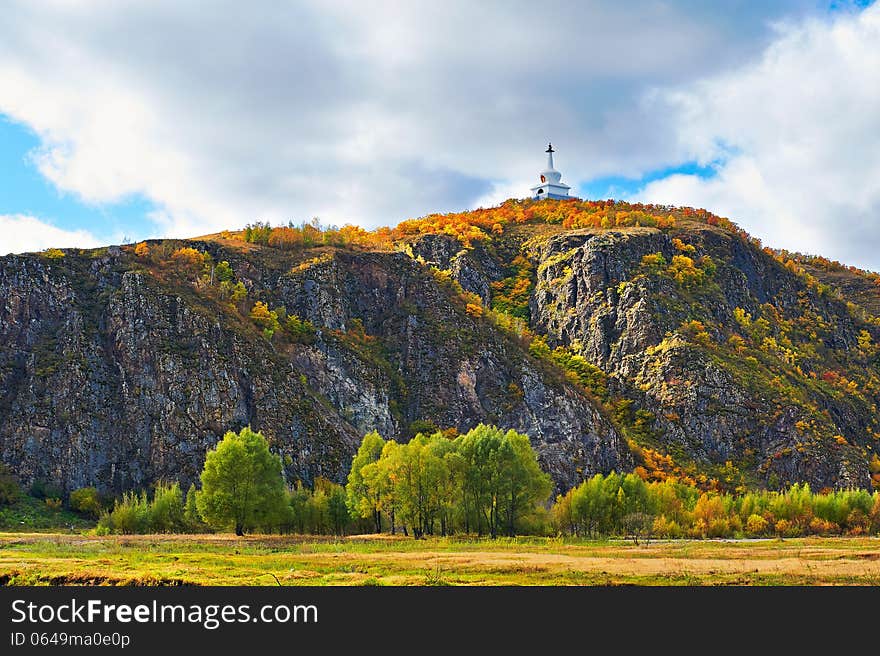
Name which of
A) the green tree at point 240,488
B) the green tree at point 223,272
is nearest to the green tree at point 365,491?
the green tree at point 240,488

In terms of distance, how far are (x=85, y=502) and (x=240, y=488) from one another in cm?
3436

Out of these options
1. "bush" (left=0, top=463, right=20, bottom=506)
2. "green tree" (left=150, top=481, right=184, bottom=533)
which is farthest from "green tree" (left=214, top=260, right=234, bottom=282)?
"green tree" (left=150, top=481, right=184, bottom=533)

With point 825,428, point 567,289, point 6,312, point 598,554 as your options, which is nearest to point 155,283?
point 6,312

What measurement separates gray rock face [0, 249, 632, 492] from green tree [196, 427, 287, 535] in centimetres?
3180

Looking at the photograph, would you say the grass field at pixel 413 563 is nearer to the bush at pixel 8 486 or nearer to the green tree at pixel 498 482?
the green tree at pixel 498 482

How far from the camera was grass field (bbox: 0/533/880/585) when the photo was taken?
4512 centimetres

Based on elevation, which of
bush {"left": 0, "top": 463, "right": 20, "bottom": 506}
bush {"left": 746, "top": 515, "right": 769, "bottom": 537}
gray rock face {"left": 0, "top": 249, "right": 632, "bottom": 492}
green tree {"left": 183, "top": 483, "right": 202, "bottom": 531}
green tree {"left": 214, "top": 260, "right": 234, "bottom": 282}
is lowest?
bush {"left": 746, "top": 515, "right": 769, "bottom": 537}

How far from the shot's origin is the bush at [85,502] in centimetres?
11469

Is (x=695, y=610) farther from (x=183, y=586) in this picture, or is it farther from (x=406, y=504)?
(x=406, y=504)

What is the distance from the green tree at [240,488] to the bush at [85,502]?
2938 centimetres

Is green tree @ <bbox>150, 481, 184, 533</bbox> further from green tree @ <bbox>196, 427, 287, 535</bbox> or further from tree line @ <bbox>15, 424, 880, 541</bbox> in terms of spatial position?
green tree @ <bbox>196, 427, 287, 535</bbox>

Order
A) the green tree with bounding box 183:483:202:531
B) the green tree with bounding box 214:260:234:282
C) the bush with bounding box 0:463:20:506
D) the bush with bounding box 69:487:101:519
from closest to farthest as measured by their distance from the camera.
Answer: the green tree with bounding box 183:483:202:531 < the bush with bounding box 0:463:20:506 < the bush with bounding box 69:487:101:519 < the green tree with bounding box 214:260:234:282

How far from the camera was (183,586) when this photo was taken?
41750 mm

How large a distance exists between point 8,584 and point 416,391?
117869mm
